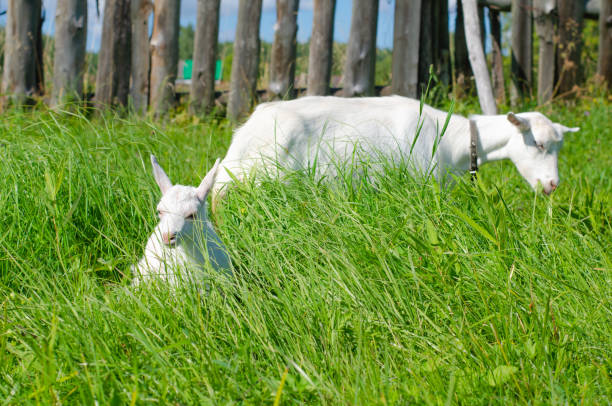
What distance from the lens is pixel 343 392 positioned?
1641 mm

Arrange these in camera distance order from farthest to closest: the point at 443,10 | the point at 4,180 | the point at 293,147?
1. the point at 443,10
2. the point at 293,147
3. the point at 4,180

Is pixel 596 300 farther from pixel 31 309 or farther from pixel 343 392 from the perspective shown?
pixel 31 309

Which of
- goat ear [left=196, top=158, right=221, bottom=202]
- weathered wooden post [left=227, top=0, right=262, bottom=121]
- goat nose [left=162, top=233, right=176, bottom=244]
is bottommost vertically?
goat nose [left=162, top=233, right=176, bottom=244]

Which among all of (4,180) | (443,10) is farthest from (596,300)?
(443,10)

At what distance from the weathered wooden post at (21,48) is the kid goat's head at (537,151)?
496 cm

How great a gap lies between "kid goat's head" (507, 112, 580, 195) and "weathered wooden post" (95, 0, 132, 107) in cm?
408

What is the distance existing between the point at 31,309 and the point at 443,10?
7.06m

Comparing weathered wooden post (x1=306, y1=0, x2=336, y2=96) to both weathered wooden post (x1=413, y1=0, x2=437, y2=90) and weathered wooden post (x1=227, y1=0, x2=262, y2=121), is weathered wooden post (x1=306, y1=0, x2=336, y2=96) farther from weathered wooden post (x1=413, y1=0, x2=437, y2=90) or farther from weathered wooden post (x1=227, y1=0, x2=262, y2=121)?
weathered wooden post (x1=413, y1=0, x2=437, y2=90)

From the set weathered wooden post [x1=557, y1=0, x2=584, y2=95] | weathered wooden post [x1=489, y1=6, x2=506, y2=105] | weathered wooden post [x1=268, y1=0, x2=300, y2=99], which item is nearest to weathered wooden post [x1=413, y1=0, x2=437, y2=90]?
weathered wooden post [x1=268, y1=0, x2=300, y2=99]

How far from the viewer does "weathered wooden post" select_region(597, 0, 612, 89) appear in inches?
310

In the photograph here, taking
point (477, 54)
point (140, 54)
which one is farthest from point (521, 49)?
point (140, 54)

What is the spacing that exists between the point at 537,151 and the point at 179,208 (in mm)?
2922

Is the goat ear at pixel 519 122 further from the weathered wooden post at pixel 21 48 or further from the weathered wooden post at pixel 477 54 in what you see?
the weathered wooden post at pixel 21 48

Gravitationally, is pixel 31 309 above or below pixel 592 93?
below
